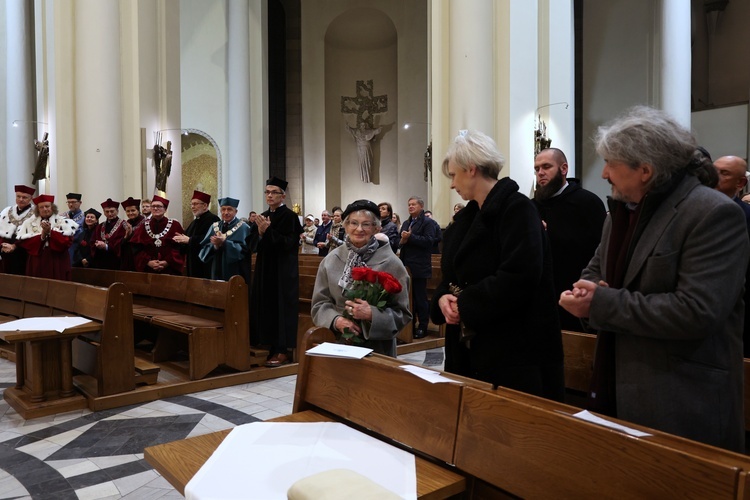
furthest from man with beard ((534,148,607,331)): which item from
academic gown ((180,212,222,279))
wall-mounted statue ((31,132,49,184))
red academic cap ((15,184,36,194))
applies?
wall-mounted statue ((31,132,49,184))

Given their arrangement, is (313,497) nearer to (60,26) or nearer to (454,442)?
(454,442)

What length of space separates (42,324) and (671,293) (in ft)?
13.7

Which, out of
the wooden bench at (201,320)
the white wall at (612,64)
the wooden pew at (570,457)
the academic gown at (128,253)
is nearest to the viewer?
the wooden pew at (570,457)

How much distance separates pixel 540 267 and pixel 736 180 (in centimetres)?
176

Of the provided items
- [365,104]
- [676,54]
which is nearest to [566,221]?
[676,54]

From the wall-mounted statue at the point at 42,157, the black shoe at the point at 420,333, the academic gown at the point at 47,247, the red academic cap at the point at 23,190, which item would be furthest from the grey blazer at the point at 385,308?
the wall-mounted statue at the point at 42,157

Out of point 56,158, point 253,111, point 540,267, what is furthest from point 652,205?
point 253,111

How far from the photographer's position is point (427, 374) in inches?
72.2

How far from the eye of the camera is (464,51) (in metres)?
8.74

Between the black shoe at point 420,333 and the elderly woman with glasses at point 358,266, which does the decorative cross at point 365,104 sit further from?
the elderly woman with glasses at point 358,266

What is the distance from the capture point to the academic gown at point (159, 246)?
22.3 ft

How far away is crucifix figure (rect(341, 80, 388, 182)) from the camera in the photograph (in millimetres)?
18859

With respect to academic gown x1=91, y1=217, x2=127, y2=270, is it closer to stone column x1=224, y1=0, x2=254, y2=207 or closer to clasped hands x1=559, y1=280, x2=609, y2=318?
stone column x1=224, y1=0, x2=254, y2=207

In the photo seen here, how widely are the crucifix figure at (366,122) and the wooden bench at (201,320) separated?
43.3 feet
